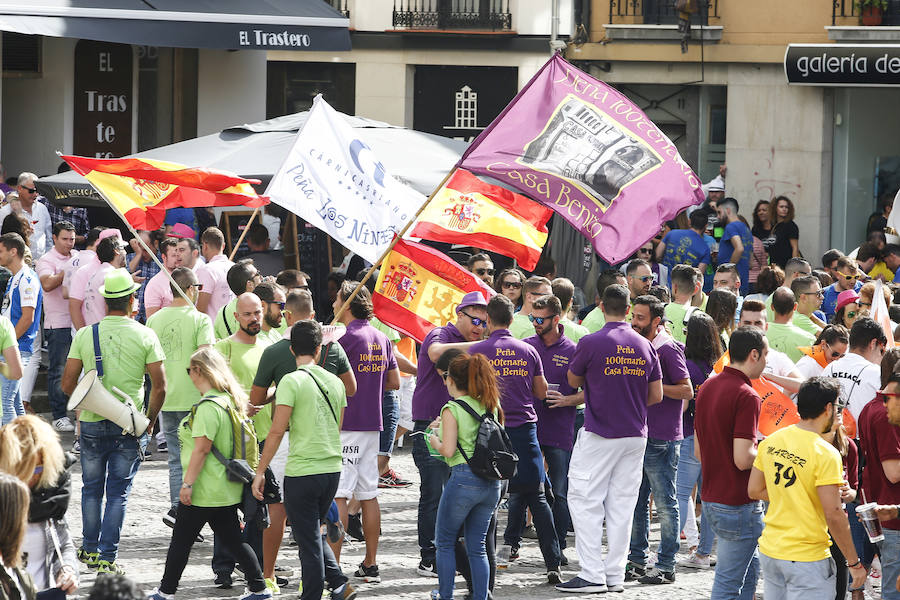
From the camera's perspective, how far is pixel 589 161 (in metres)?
8.55

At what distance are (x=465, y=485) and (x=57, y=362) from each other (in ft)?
21.6

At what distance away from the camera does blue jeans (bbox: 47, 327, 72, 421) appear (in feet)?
42.6

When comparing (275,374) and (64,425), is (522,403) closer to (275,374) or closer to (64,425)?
(275,374)

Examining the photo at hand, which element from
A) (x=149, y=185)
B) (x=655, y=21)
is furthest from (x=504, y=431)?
(x=655, y=21)

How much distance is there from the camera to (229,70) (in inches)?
760

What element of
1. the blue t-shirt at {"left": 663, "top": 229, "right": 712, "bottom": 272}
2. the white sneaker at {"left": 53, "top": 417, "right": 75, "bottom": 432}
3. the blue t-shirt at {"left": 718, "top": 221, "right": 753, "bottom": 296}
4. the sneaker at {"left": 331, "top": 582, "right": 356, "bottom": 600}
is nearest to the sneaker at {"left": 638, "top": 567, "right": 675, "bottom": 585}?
the sneaker at {"left": 331, "top": 582, "right": 356, "bottom": 600}

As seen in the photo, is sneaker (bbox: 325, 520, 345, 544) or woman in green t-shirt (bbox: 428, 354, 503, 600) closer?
woman in green t-shirt (bbox: 428, 354, 503, 600)

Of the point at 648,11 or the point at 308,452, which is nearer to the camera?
the point at 308,452

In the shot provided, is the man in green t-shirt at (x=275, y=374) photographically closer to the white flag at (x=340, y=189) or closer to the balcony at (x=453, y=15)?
the white flag at (x=340, y=189)

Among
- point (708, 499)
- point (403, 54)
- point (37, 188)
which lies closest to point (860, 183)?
point (403, 54)

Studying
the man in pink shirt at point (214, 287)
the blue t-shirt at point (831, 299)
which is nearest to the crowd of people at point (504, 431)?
the man in pink shirt at point (214, 287)

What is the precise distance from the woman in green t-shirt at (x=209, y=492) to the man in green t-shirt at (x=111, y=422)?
0.90m

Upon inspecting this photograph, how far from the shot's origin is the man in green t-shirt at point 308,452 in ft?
24.9

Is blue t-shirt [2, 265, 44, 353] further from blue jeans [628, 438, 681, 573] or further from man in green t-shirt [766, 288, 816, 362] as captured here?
man in green t-shirt [766, 288, 816, 362]
